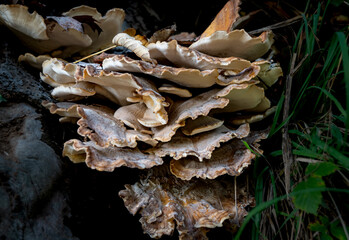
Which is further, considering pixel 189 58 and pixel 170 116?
pixel 170 116

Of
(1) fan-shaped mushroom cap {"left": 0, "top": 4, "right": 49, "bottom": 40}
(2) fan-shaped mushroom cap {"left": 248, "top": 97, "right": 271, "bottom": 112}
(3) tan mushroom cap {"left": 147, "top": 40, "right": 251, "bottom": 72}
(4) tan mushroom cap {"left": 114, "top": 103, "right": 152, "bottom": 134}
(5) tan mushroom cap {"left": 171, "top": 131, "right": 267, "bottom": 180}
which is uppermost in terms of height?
(1) fan-shaped mushroom cap {"left": 0, "top": 4, "right": 49, "bottom": 40}

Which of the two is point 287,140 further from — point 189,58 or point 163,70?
point 163,70

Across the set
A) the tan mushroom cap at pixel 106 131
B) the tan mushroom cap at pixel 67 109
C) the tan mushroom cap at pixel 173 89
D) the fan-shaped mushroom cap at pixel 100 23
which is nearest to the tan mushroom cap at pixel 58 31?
the fan-shaped mushroom cap at pixel 100 23

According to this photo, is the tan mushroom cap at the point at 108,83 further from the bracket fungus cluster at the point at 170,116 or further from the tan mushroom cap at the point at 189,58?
the tan mushroom cap at the point at 189,58

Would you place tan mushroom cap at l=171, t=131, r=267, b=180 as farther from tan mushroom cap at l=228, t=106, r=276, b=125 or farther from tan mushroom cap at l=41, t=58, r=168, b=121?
tan mushroom cap at l=41, t=58, r=168, b=121

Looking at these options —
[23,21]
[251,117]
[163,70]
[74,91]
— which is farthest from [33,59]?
[251,117]

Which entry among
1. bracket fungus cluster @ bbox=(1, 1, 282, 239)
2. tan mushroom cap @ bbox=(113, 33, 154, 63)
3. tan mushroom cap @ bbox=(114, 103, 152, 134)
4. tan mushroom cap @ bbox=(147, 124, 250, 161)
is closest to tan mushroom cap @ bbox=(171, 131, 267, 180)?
bracket fungus cluster @ bbox=(1, 1, 282, 239)

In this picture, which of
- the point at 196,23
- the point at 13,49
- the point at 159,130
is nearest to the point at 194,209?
the point at 159,130
